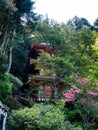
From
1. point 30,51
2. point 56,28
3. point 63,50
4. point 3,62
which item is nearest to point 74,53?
point 63,50

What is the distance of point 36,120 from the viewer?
51.1 feet

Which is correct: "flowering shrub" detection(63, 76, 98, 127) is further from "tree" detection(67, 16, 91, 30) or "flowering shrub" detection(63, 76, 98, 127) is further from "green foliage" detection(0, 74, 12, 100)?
"tree" detection(67, 16, 91, 30)

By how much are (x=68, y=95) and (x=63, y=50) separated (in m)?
6.88

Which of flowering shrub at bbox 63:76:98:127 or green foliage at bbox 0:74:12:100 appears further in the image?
green foliage at bbox 0:74:12:100

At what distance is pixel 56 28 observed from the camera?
27266mm

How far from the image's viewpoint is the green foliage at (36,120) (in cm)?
1556

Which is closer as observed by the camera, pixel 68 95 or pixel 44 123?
pixel 44 123

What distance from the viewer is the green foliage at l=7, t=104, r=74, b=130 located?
51.1ft

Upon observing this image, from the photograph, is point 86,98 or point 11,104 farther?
point 11,104

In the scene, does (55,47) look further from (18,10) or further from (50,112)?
(50,112)

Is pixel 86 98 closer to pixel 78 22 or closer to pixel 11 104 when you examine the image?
pixel 11 104

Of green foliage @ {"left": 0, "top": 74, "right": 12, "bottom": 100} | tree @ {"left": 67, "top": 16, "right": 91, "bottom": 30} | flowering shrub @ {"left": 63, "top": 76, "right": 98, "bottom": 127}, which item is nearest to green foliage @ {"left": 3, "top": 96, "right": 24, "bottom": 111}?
green foliage @ {"left": 0, "top": 74, "right": 12, "bottom": 100}

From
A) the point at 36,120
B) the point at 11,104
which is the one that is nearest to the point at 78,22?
the point at 11,104

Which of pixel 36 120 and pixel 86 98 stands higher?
pixel 86 98
